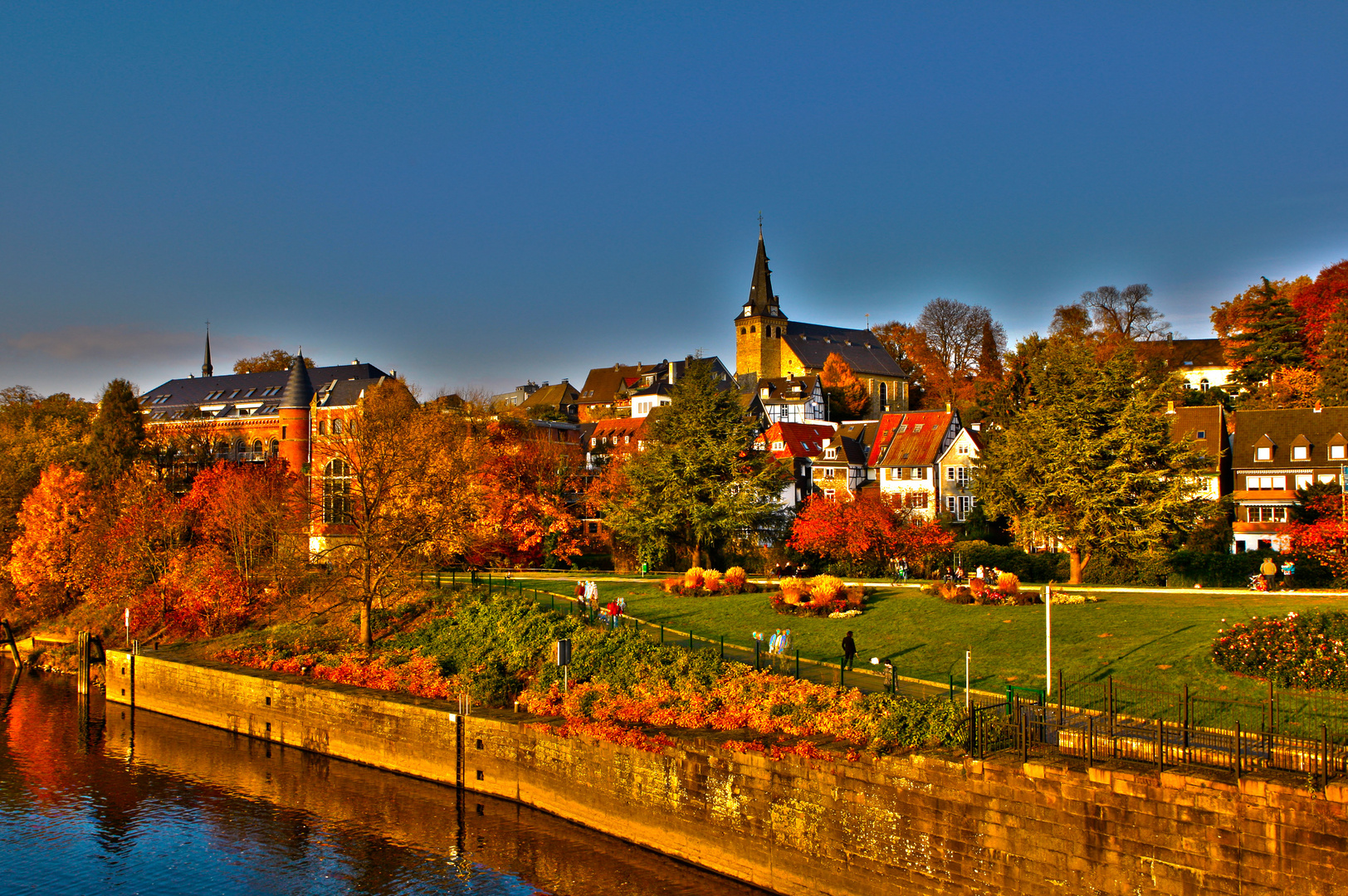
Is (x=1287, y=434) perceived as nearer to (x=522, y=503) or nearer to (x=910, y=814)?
(x=522, y=503)

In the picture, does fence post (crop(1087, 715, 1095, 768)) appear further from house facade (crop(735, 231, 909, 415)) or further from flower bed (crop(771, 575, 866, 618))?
house facade (crop(735, 231, 909, 415))

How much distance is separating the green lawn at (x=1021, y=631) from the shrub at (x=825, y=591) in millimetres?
876

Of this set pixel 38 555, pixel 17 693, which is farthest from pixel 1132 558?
pixel 38 555

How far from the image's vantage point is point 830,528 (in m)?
50.5

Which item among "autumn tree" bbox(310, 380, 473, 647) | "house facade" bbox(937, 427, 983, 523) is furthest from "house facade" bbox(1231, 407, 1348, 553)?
"autumn tree" bbox(310, 380, 473, 647)

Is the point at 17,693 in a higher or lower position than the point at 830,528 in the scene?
lower

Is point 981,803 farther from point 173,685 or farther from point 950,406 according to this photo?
point 950,406

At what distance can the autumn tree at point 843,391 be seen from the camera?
108 m

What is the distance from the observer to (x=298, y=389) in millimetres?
72125

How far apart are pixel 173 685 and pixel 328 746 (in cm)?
1053

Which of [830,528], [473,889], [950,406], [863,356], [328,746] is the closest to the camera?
[473,889]

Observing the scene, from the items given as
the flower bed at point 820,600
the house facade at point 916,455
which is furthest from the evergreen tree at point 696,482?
the house facade at point 916,455

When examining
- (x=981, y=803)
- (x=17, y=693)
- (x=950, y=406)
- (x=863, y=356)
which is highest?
(x=863, y=356)

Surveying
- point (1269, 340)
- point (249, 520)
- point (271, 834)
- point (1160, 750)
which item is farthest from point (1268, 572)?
point (1269, 340)
